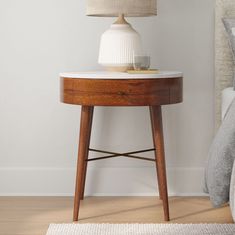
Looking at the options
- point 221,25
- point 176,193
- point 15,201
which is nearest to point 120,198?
point 176,193

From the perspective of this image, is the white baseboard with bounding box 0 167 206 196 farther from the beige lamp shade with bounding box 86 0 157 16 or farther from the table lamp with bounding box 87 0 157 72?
the beige lamp shade with bounding box 86 0 157 16

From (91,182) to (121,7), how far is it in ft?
3.38

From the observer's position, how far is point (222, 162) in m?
2.36

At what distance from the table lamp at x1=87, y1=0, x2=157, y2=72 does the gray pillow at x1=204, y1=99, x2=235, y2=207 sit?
0.62 m

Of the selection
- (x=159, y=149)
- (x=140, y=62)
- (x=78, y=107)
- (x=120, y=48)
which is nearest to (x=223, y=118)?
(x=159, y=149)

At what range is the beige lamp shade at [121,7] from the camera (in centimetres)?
276

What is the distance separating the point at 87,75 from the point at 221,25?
0.88m

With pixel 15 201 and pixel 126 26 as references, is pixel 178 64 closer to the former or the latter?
pixel 126 26

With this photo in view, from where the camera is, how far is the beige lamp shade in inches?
109

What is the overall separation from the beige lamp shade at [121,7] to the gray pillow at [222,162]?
678 millimetres

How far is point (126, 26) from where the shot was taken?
2.88 metres

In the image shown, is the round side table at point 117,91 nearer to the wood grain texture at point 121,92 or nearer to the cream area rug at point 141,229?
the wood grain texture at point 121,92

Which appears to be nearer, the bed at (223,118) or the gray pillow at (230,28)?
the bed at (223,118)

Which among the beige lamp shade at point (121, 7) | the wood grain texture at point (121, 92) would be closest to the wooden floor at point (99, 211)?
the wood grain texture at point (121, 92)
